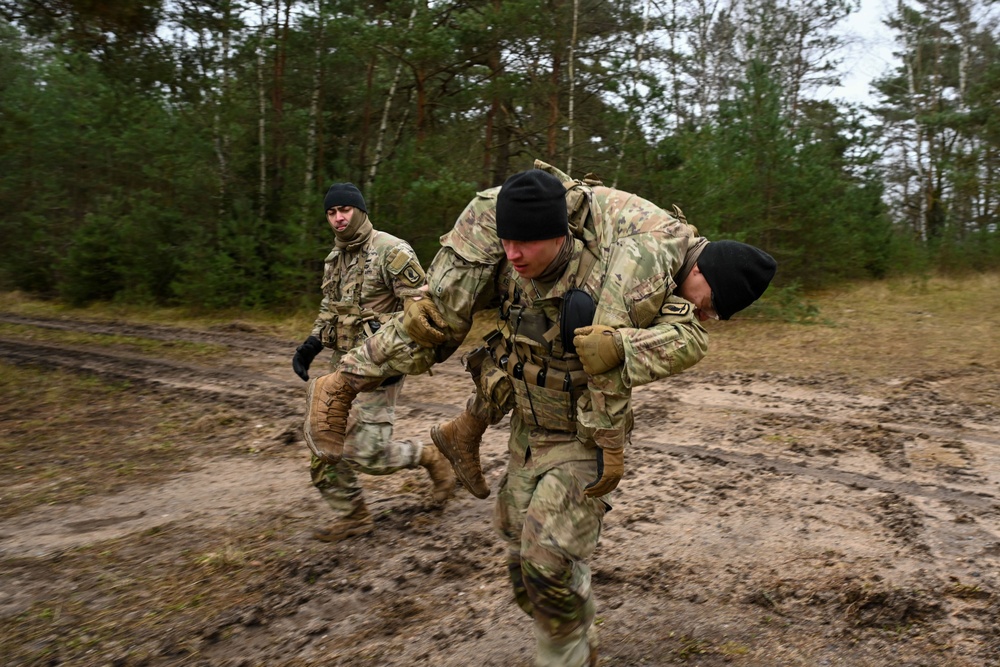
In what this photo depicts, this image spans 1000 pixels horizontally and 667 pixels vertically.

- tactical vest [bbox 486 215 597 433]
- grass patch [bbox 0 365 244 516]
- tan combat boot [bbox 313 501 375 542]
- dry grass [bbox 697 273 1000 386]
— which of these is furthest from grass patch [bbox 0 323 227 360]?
tactical vest [bbox 486 215 597 433]

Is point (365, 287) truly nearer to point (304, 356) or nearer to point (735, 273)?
point (304, 356)

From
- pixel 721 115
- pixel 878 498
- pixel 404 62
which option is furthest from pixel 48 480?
pixel 721 115

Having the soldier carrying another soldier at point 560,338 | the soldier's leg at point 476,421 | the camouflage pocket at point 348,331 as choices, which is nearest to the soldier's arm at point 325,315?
the camouflage pocket at point 348,331

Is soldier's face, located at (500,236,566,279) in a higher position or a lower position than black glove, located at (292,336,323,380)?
higher

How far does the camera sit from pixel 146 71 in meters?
10.2

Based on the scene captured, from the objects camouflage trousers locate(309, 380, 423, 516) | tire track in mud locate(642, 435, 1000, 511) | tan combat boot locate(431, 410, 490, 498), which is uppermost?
tan combat boot locate(431, 410, 490, 498)

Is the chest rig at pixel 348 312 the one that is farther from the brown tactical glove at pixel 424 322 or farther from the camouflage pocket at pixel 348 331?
the brown tactical glove at pixel 424 322

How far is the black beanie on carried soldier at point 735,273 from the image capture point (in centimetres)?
257

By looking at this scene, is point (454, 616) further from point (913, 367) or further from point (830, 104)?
point (830, 104)

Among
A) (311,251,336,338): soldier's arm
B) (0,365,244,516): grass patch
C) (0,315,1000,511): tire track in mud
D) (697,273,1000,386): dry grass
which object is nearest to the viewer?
(311,251,336,338): soldier's arm

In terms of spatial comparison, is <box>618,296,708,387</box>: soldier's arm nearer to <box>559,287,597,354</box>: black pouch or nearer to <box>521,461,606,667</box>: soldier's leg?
<box>559,287,597,354</box>: black pouch

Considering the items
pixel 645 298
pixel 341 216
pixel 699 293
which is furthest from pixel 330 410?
pixel 341 216

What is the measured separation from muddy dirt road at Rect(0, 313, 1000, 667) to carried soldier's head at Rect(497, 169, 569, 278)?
5.99ft

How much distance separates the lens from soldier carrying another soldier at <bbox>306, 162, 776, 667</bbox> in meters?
2.49
